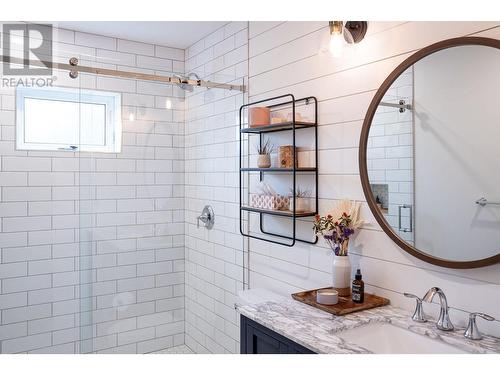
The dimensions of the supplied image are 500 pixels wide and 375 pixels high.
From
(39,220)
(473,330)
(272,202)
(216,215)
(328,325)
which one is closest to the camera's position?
(473,330)

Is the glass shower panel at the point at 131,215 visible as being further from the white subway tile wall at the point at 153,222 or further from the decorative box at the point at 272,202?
the decorative box at the point at 272,202

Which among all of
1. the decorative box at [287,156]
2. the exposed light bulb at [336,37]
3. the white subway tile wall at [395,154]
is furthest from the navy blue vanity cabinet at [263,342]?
the exposed light bulb at [336,37]

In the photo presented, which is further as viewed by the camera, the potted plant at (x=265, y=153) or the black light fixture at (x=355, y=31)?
the potted plant at (x=265, y=153)

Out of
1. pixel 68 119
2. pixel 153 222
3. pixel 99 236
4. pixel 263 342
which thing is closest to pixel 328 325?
pixel 263 342

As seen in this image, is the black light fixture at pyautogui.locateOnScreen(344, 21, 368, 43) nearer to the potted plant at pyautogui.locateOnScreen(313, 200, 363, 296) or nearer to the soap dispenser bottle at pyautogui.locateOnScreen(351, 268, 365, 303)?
the potted plant at pyautogui.locateOnScreen(313, 200, 363, 296)

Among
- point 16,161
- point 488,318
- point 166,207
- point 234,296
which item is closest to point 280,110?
point 166,207

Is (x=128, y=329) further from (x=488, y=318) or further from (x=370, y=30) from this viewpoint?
(x=370, y=30)

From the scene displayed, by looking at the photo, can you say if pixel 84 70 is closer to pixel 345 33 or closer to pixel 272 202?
pixel 272 202

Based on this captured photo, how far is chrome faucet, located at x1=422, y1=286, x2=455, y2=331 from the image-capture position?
1.44 m

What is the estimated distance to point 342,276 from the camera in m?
1.79

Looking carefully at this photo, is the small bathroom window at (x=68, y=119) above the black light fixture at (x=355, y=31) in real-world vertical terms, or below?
below

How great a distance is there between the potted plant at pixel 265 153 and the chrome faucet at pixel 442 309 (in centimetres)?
115

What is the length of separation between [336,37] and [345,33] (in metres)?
0.07

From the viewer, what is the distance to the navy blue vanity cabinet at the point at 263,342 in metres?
1.49
